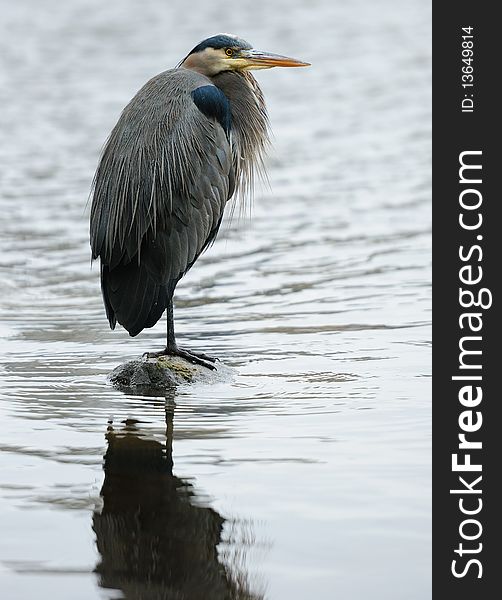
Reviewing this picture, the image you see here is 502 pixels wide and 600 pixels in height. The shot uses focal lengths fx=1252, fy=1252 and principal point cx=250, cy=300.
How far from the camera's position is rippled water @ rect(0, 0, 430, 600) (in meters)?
3.80

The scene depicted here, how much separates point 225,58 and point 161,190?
32.7 inches

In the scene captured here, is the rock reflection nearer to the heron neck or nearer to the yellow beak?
the heron neck

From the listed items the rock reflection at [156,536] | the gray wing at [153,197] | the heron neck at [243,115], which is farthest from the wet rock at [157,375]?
the heron neck at [243,115]

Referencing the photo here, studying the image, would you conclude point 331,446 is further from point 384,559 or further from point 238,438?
point 384,559

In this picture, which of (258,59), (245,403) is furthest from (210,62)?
(245,403)

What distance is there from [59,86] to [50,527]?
15090 millimetres

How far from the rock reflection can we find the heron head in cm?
229

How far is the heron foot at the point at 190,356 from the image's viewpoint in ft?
19.7

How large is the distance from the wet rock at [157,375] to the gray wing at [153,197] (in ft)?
0.59

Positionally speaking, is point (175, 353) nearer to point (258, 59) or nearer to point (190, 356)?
point (190, 356)

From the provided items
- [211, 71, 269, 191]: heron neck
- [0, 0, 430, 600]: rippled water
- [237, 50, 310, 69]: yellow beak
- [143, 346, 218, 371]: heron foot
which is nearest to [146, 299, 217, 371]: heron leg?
[143, 346, 218, 371]: heron foot

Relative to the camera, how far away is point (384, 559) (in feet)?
12.3

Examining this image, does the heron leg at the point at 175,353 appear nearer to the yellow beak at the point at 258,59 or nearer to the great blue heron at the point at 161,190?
the great blue heron at the point at 161,190

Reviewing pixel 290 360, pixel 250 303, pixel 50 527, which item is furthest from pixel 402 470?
pixel 250 303
